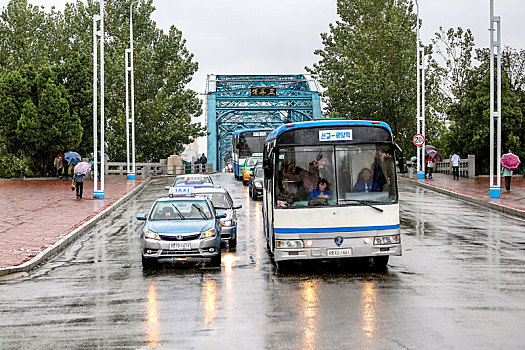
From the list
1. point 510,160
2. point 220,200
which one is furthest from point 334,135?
point 510,160

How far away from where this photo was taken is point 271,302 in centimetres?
1127

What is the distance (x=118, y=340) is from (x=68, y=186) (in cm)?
3397

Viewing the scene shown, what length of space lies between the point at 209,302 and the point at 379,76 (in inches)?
1978

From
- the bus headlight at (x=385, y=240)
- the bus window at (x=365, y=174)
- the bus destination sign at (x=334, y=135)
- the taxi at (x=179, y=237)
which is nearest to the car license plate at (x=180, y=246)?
the taxi at (x=179, y=237)

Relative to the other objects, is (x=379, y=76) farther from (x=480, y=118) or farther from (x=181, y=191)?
(x=181, y=191)

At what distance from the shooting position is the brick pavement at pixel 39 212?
1820 cm

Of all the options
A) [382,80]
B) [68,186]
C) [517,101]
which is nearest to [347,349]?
[68,186]

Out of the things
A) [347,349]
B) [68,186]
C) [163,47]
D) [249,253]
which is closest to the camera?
[347,349]

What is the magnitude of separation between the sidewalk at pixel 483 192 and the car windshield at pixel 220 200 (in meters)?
10.4

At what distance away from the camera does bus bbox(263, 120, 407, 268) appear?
1346cm

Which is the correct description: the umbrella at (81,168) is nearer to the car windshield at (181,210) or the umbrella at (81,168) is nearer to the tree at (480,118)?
the car windshield at (181,210)

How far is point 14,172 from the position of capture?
49750 mm

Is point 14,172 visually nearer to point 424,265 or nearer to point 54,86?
point 54,86

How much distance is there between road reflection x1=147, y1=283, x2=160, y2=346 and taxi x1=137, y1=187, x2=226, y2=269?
5.97ft
